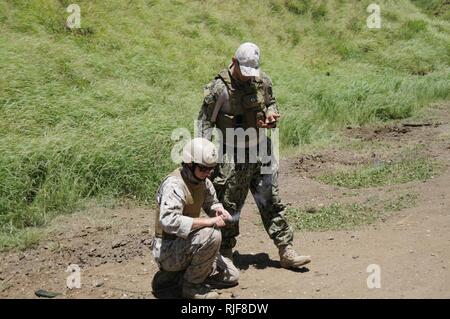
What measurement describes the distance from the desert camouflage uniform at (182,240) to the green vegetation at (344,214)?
1.84 metres

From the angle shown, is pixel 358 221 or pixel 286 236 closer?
pixel 286 236

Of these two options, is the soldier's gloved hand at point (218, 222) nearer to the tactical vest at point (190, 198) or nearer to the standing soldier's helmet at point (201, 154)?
the tactical vest at point (190, 198)

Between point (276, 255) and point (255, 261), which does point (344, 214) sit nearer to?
point (276, 255)

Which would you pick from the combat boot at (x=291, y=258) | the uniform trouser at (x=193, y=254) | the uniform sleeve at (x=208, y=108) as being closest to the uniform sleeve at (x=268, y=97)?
the uniform sleeve at (x=208, y=108)

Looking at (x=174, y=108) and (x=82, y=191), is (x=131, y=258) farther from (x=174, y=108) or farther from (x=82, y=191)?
(x=174, y=108)

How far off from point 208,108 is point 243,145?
37 cm

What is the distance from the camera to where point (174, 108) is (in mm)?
8398

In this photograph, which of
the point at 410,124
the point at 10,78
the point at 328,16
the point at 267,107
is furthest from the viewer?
the point at 328,16

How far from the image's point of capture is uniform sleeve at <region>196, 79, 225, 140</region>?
438cm

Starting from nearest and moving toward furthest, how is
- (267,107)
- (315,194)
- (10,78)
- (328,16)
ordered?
1. (267,107)
2. (315,194)
3. (10,78)
4. (328,16)

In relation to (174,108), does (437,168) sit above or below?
below

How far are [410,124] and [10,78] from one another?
6.18 meters

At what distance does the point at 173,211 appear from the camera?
3697 mm
